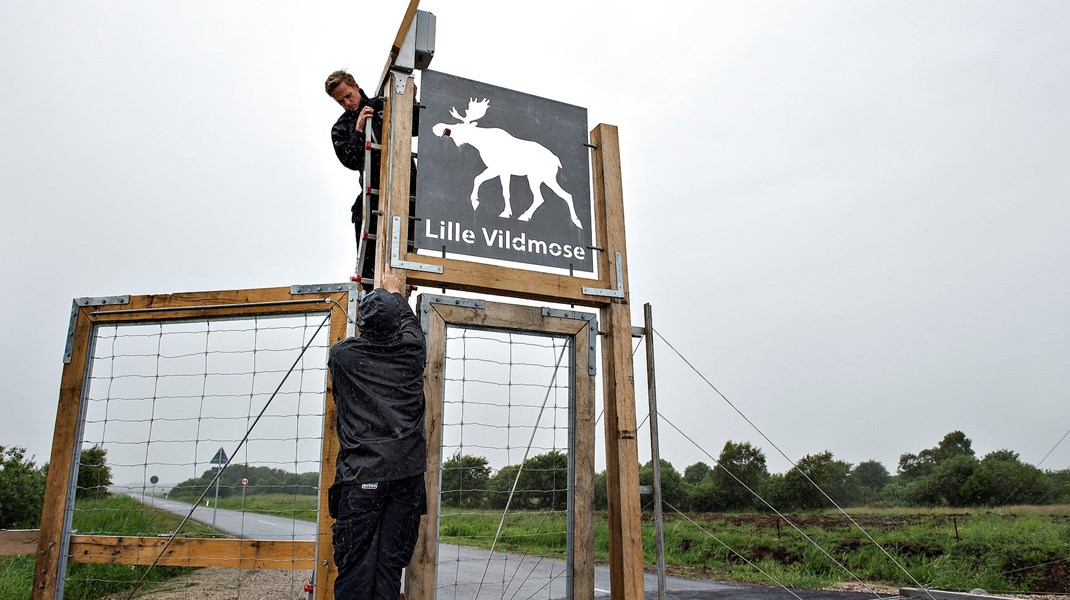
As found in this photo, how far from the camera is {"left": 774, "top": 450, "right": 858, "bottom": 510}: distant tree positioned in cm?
1394

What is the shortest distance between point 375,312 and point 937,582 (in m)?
9.35

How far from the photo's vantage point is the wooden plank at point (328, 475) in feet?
10.3

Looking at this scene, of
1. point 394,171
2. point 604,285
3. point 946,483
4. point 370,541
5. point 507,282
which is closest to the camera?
point 370,541

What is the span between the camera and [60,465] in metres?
3.32

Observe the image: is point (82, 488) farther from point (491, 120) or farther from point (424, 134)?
point (491, 120)

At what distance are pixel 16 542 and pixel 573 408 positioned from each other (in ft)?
10.2

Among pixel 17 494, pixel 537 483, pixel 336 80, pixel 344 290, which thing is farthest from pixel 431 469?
pixel 17 494

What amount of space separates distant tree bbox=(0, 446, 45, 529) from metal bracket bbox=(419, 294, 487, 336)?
8174mm

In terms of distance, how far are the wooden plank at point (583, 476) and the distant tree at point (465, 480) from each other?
1.97ft

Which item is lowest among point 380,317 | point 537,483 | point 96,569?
point 96,569

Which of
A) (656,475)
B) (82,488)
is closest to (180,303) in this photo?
(82,488)

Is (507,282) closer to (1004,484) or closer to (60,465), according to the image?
(60,465)

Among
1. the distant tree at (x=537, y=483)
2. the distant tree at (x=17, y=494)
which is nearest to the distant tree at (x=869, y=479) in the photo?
the distant tree at (x=537, y=483)

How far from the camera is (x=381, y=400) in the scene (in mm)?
2869
